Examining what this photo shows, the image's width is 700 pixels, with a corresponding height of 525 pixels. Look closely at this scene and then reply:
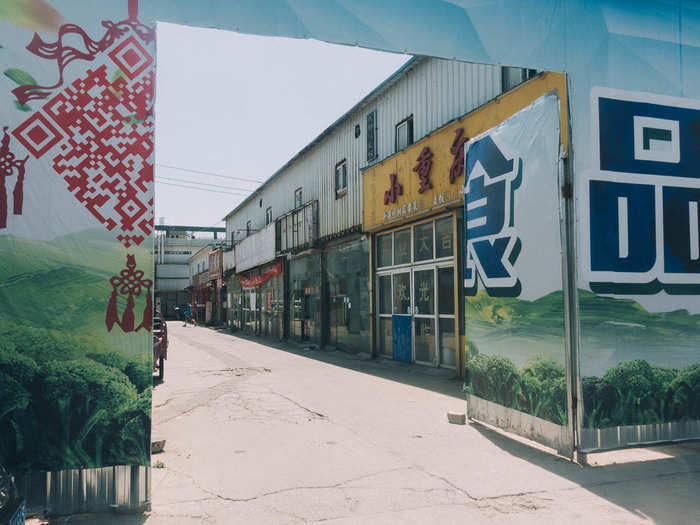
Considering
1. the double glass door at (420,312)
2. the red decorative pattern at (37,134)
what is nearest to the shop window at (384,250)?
the double glass door at (420,312)

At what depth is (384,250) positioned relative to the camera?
51.1 ft

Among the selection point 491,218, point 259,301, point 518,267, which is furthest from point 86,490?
point 259,301

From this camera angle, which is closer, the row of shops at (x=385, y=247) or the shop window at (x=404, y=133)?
the row of shops at (x=385, y=247)

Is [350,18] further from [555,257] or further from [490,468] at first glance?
[490,468]

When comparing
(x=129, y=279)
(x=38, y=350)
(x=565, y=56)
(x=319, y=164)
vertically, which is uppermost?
(x=319, y=164)

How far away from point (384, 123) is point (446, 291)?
217 inches

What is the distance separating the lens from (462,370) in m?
11.5

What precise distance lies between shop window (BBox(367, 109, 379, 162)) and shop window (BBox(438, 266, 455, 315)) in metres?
4.90

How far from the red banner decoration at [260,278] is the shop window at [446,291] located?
44.1 ft

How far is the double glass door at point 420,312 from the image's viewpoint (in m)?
12.4

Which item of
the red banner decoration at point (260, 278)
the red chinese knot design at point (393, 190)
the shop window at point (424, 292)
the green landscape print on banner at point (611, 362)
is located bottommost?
the green landscape print on banner at point (611, 362)

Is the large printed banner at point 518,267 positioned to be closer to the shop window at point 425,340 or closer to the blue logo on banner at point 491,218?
the blue logo on banner at point 491,218

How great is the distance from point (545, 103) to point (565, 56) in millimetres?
526

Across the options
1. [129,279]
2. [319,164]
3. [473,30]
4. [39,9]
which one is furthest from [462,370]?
[319,164]
